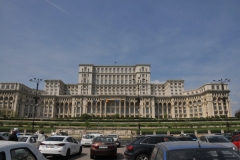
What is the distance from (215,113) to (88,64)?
266ft

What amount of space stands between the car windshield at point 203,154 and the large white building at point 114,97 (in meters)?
87.3

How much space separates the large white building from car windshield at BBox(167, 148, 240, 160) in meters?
87.3

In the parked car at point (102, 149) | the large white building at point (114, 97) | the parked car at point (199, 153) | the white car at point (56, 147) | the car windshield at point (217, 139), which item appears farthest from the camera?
the large white building at point (114, 97)

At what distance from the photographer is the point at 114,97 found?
10306cm

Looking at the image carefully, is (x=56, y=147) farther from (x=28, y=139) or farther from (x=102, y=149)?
(x=28, y=139)

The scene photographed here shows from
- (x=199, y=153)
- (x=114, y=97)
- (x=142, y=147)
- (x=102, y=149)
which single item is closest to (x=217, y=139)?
(x=142, y=147)

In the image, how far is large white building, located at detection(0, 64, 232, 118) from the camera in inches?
3829

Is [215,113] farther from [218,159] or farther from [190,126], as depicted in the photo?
[218,159]

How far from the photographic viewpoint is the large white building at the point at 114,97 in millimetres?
97250

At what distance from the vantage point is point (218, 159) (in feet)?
11.8

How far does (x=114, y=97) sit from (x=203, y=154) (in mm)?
99856

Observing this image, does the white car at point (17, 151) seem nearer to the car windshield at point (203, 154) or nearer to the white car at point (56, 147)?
the car windshield at point (203, 154)

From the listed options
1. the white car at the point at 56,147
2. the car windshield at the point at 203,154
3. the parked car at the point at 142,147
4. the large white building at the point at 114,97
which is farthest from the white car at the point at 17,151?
the large white building at the point at 114,97

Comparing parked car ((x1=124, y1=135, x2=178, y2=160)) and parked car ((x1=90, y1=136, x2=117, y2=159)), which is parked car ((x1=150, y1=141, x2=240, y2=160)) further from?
parked car ((x1=90, y1=136, x2=117, y2=159))
